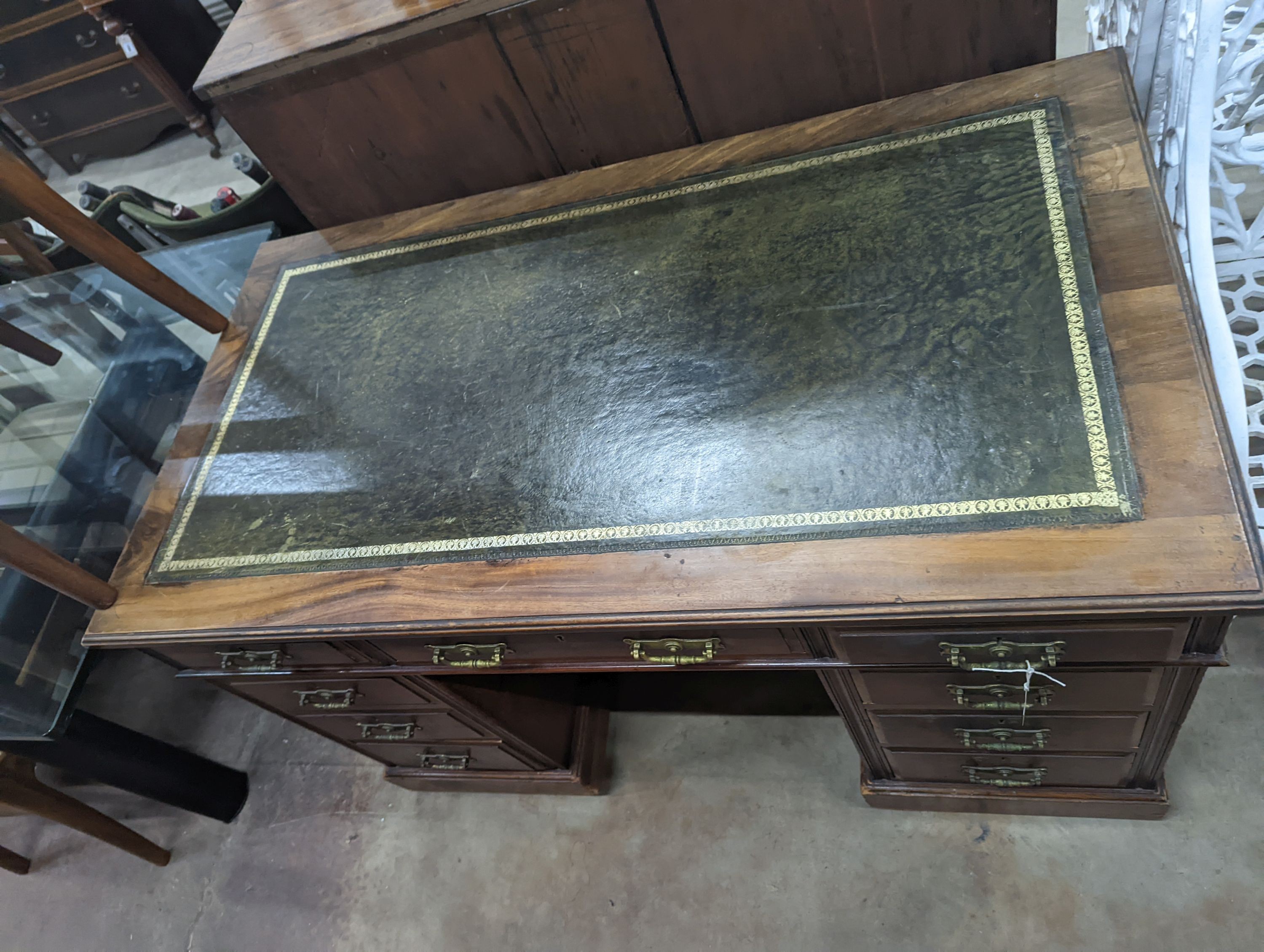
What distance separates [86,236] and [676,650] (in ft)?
4.32

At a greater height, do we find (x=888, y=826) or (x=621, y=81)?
(x=621, y=81)

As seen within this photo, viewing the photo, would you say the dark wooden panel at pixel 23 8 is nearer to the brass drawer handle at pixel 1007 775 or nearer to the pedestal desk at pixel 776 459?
the pedestal desk at pixel 776 459

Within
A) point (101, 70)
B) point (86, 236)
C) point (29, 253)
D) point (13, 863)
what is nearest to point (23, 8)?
point (101, 70)

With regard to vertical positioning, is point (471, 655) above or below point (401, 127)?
below

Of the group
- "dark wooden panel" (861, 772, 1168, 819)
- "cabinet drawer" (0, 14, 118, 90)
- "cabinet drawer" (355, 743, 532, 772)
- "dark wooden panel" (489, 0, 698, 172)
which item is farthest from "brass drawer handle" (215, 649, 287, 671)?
"cabinet drawer" (0, 14, 118, 90)

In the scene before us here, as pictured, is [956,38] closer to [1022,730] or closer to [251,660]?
[1022,730]

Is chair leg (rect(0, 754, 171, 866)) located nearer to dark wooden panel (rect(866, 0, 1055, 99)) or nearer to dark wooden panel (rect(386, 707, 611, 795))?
dark wooden panel (rect(386, 707, 611, 795))

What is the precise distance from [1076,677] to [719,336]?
71 centimetres

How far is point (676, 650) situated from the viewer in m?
1.18

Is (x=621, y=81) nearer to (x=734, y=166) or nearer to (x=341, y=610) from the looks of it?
(x=734, y=166)

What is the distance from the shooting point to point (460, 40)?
1395mm

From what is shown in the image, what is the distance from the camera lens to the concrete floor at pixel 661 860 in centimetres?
156

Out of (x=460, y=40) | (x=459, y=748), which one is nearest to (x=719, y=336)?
(x=460, y=40)

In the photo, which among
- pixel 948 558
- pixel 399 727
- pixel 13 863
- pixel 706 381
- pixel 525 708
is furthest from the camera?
pixel 13 863
